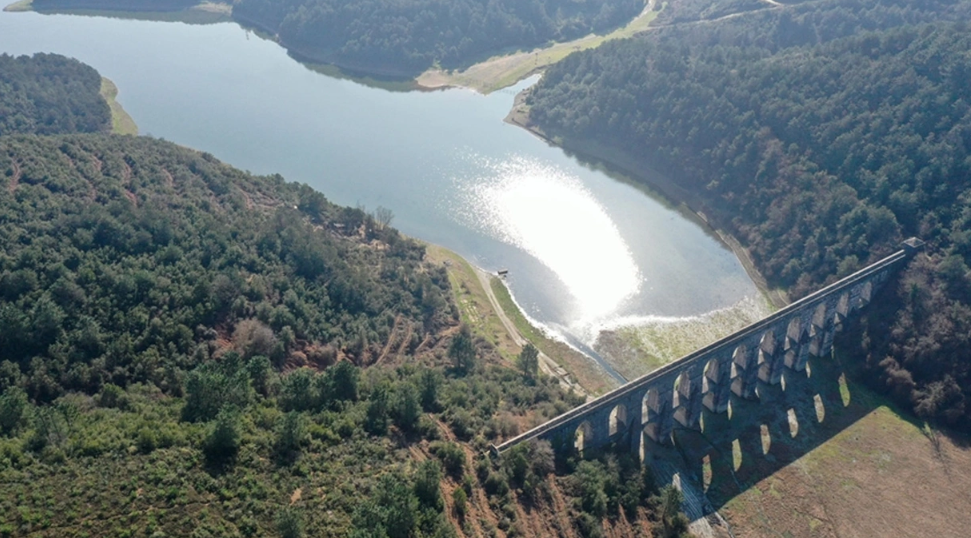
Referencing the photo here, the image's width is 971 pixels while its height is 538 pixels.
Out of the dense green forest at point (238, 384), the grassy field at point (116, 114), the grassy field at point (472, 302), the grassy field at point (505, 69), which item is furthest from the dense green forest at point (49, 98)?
the grassy field at point (472, 302)

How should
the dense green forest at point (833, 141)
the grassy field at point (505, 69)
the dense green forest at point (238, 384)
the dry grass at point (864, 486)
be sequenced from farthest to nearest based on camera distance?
the grassy field at point (505, 69)
the dense green forest at point (833, 141)
the dry grass at point (864, 486)
the dense green forest at point (238, 384)

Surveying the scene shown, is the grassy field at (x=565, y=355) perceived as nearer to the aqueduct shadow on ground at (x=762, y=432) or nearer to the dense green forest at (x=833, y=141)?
the aqueduct shadow on ground at (x=762, y=432)

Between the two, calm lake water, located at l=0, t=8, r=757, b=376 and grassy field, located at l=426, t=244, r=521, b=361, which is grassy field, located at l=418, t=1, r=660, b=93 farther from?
grassy field, located at l=426, t=244, r=521, b=361

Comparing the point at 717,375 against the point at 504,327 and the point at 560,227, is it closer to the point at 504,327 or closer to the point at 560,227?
the point at 504,327

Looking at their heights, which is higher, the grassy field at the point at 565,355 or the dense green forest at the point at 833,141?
the dense green forest at the point at 833,141

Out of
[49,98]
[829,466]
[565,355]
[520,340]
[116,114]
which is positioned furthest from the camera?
[116,114]

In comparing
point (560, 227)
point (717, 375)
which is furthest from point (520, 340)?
point (560, 227)
